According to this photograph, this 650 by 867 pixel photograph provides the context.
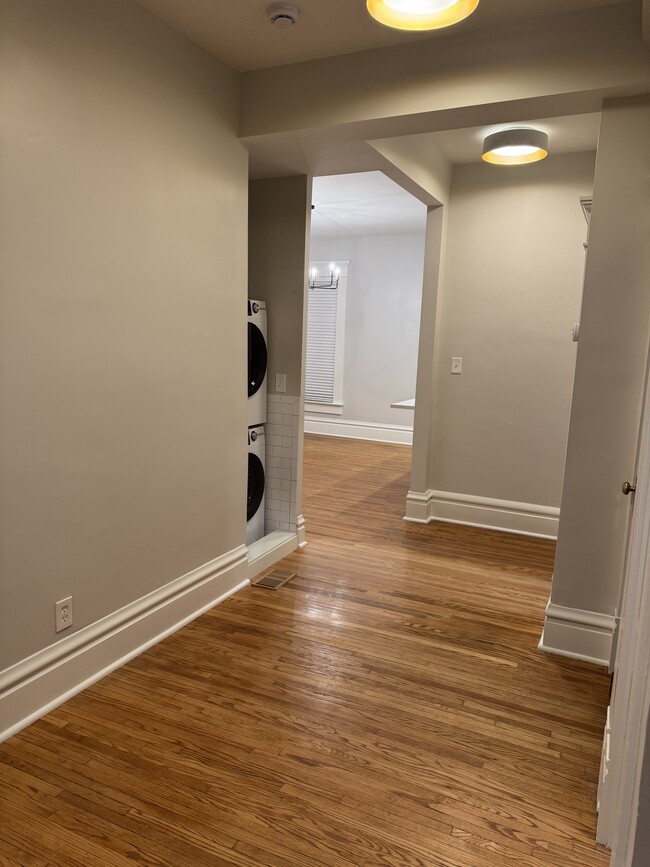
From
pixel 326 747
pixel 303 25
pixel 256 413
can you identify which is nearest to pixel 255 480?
pixel 256 413

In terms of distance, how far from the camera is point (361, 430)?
8.19 m

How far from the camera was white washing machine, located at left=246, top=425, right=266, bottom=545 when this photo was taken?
366cm

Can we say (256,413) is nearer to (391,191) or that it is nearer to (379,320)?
(391,191)

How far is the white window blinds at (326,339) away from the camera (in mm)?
8125

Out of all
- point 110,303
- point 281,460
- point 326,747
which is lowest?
point 326,747

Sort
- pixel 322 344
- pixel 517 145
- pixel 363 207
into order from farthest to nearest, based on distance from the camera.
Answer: pixel 322 344
pixel 363 207
pixel 517 145

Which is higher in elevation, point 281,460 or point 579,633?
point 281,460

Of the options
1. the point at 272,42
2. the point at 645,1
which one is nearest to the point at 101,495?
the point at 272,42

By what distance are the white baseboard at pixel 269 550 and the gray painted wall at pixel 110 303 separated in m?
0.50

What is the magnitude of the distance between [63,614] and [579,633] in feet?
6.90

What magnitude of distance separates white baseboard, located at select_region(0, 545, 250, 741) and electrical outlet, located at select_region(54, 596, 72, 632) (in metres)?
0.05

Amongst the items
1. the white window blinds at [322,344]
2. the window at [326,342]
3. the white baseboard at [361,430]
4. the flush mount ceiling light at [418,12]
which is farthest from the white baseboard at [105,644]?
the white window blinds at [322,344]

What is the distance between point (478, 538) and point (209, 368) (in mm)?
2380

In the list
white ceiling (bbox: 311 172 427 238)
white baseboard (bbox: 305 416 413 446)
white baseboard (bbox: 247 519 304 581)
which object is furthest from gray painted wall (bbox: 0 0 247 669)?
white baseboard (bbox: 305 416 413 446)
